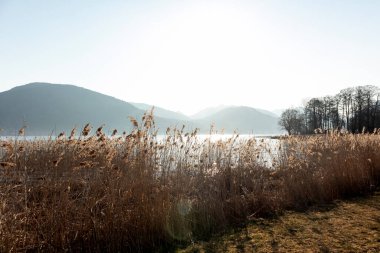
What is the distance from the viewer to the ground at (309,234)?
3.38 m

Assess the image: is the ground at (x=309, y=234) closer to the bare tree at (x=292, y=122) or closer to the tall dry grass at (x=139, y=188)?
the tall dry grass at (x=139, y=188)

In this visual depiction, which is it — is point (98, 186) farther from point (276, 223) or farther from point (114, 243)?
point (276, 223)

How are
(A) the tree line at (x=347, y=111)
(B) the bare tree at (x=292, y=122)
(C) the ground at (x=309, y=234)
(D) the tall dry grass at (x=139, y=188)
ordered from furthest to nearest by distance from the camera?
(B) the bare tree at (x=292, y=122), (A) the tree line at (x=347, y=111), (C) the ground at (x=309, y=234), (D) the tall dry grass at (x=139, y=188)

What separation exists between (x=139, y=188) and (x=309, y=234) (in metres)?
2.18

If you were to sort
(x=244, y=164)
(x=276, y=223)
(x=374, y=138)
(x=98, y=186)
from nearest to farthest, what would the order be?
(x=98, y=186) → (x=276, y=223) → (x=244, y=164) → (x=374, y=138)

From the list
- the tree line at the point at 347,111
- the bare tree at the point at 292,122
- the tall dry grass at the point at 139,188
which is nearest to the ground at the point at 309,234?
the tall dry grass at the point at 139,188

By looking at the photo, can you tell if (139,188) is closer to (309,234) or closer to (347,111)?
(309,234)

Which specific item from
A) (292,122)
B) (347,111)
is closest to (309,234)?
(347,111)

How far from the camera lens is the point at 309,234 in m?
3.81

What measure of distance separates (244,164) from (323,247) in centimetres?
341

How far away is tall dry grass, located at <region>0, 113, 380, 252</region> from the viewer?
3.26 meters

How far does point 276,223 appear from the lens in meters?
4.44

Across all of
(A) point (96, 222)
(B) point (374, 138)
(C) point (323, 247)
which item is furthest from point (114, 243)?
(B) point (374, 138)

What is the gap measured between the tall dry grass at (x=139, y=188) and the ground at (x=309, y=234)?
39 centimetres
